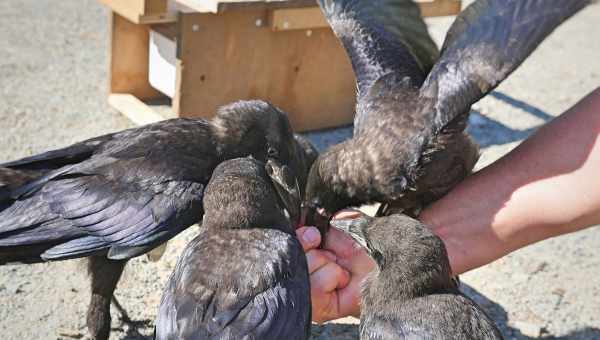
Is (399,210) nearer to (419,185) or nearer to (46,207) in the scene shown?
(419,185)

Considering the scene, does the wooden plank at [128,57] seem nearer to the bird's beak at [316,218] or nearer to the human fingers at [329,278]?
the bird's beak at [316,218]

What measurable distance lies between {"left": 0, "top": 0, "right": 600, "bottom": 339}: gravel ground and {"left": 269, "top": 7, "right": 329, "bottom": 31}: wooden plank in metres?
1.15

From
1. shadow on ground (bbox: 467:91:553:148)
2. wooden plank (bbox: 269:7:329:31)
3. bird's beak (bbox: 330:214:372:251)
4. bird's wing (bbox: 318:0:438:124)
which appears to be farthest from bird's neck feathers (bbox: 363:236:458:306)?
shadow on ground (bbox: 467:91:553:148)

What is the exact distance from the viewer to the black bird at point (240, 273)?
10.5 ft

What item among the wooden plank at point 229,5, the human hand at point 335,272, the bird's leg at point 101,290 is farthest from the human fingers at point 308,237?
the wooden plank at point 229,5

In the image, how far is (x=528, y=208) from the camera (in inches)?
159

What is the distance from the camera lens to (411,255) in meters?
3.26

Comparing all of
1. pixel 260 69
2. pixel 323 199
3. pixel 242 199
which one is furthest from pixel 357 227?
pixel 260 69

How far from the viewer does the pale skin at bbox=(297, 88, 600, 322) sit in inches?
155

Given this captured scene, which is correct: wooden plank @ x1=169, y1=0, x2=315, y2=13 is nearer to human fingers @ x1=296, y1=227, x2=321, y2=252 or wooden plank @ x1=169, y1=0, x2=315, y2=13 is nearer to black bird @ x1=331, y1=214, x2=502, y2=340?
human fingers @ x1=296, y1=227, x2=321, y2=252

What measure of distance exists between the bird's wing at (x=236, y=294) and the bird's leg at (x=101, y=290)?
74 cm

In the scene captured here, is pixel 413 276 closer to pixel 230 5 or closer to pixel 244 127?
pixel 244 127

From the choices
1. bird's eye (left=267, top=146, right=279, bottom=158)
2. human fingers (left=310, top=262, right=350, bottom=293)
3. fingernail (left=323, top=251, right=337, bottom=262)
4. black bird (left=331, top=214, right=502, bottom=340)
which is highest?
bird's eye (left=267, top=146, right=279, bottom=158)

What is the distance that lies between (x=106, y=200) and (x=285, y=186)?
0.94 meters
